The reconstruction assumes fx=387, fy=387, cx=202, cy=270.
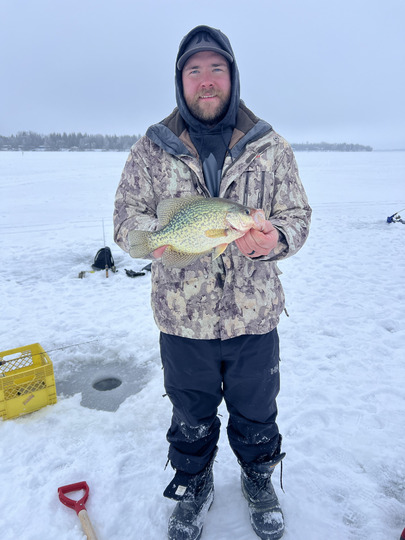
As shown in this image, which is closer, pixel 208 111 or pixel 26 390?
pixel 208 111

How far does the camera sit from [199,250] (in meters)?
2.21

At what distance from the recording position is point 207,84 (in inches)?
95.2

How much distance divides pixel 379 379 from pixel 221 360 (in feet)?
8.15

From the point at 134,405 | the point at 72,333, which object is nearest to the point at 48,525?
the point at 134,405

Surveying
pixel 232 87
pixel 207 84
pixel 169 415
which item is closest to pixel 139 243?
pixel 207 84

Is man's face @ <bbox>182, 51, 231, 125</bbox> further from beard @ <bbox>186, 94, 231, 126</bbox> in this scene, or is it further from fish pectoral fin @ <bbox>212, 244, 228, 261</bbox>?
fish pectoral fin @ <bbox>212, 244, 228, 261</bbox>

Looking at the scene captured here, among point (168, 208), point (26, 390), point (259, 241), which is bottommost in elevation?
point (26, 390)

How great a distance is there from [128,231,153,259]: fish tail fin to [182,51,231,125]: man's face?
884 mm

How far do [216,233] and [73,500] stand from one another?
84.8 inches

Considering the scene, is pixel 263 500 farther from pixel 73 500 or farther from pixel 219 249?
pixel 219 249

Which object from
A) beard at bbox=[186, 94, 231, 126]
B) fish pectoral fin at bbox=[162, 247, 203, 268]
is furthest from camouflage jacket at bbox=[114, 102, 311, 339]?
fish pectoral fin at bbox=[162, 247, 203, 268]

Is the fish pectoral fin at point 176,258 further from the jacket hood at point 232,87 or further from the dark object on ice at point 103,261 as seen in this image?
the dark object on ice at point 103,261

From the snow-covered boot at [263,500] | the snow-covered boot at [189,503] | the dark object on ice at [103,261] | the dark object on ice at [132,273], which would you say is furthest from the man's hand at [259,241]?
the dark object on ice at [103,261]

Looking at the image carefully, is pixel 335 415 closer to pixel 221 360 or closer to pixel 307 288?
pixel 221 360
